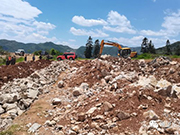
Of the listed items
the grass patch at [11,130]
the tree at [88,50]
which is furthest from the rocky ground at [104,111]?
the tree at [88,50]

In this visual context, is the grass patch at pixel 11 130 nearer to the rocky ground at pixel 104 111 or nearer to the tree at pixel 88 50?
the rocky ground at pixel 104 111

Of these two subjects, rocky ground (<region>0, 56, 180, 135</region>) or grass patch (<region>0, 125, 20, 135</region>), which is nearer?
rocky ground (<region>0, 56, 180, 135</region>)

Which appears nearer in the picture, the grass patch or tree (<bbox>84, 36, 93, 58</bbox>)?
the grass patch

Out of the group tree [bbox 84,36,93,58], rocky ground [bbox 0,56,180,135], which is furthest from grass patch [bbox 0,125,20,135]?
tree [bbox 84,36,93,58]

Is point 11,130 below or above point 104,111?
below

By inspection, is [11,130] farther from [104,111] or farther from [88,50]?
[88,50]

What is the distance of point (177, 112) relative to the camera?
17.9ft

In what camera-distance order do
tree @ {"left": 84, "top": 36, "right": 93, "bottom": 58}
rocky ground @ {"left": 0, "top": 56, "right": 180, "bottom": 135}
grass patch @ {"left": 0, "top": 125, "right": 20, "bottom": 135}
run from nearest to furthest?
rocky ground @ {"left": 0, "top": 56, "right": 180, "bottom": 135} → grass patch @ {"left": 0, "top": 125, "right": 20, "bottom": 135} → tree @ {"left": 84, "top": 36, "right": 93, "bottom": 58}

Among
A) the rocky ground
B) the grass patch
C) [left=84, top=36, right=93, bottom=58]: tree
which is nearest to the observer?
the rocky ground

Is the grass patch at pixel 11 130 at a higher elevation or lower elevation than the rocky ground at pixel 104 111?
lower

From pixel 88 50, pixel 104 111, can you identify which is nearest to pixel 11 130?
pixel 104 111

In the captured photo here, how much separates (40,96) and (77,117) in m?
5.20

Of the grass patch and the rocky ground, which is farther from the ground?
the rocky ground

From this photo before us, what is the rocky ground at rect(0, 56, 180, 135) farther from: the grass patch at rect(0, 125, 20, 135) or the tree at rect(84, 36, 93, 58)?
the tree at rect(84, 36, 93, 58)
